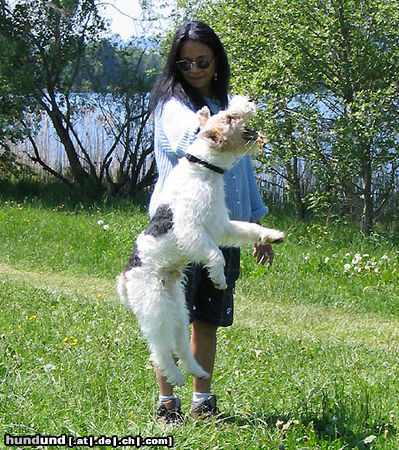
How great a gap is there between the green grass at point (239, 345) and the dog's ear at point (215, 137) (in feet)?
4.57

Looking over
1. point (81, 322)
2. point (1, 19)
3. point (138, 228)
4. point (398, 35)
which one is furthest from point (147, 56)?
point (81, 322)

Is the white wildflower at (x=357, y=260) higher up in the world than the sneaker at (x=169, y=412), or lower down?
higher up

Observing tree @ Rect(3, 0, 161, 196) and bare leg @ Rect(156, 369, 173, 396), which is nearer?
bare leg @ Rect(156, 369, 173, 396)

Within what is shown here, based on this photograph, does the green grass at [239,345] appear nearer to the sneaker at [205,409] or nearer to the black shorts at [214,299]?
the sneaker at [205,409]

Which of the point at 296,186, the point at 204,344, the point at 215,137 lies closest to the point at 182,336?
the point at 204,344

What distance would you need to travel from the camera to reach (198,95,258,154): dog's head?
9.55 ft

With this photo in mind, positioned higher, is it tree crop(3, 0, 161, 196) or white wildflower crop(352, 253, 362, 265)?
tree crop(3, 0, 161, 196)

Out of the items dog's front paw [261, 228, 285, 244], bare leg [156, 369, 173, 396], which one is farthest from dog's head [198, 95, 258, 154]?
bare leg [156, 369, 173, 396]

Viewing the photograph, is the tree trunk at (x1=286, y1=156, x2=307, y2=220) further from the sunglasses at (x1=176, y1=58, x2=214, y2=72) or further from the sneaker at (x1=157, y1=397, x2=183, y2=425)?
the sneaker at (x1=157, y1=397, x2=183, y2=425)

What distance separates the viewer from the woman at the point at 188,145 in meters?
3.38

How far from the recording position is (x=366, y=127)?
8586 mm

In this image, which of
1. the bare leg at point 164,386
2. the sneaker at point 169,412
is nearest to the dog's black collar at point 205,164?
the bare leg at point 164,386

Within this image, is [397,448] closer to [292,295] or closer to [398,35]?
[292,295]

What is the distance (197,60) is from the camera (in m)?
3.45
